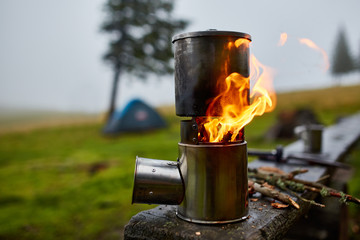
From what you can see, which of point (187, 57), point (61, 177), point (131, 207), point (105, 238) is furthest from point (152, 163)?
point (61, 177)

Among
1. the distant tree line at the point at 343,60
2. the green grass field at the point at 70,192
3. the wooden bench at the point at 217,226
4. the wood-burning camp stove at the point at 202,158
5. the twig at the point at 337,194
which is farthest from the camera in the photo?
the distant tree line at the point at 343,60

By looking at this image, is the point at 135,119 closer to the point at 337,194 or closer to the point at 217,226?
the point at 337,194

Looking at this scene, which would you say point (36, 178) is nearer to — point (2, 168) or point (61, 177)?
point (61, 177)

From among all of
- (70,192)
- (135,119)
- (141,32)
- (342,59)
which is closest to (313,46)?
(70,192)

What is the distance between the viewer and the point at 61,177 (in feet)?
22.4

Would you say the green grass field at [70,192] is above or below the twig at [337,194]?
below

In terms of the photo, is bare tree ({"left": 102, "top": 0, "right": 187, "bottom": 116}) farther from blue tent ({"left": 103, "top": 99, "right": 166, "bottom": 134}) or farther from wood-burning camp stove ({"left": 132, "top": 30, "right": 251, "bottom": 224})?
wood-burning camp stove ({"left": 132, "top": 30, "right": 251, "bottom": 224})

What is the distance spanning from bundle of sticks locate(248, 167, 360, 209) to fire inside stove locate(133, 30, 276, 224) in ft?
1.22

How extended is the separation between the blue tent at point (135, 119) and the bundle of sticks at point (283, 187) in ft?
38.7

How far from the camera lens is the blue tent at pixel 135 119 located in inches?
554

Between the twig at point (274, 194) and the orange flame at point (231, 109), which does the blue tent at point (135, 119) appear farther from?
the orange flame at point (231, 109)

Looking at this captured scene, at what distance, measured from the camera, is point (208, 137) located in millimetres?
1845

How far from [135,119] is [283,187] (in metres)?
12.3

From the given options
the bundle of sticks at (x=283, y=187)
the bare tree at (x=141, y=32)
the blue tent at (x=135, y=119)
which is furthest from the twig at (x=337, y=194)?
the bare tree at (x=141, y=32)
